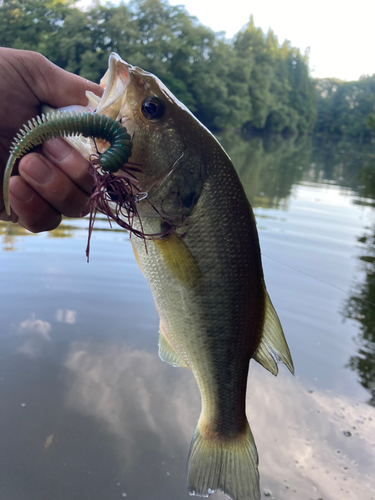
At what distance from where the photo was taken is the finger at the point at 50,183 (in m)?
1.67

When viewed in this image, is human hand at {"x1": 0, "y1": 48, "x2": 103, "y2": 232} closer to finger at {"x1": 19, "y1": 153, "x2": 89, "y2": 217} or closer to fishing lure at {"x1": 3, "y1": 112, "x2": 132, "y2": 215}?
finger at {"x1": 19, "y1": 153, "x2": 89, "y2": 217}

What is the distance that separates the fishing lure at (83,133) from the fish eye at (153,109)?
0.17 metres

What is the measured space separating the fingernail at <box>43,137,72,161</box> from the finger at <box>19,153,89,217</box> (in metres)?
0.05

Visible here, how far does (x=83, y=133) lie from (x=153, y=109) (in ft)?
1.02

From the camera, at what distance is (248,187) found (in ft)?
42.3

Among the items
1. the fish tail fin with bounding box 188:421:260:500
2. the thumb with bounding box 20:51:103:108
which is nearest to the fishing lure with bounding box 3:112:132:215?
the thumb with bounding box 20:51:103:108

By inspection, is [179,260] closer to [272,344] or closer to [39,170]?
[272,344]

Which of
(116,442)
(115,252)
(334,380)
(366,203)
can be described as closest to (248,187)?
(366,203)

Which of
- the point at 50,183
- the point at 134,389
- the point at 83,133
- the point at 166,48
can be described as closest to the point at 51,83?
the point at 50,183

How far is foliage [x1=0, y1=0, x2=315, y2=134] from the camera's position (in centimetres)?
3130

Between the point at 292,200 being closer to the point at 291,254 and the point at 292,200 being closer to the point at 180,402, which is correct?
the point at 291,254

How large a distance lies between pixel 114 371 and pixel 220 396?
6.38 feet

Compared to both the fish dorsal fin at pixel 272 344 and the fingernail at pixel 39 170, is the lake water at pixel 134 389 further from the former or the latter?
the fingernail at pixel 39 170

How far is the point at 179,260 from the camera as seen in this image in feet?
4.90
